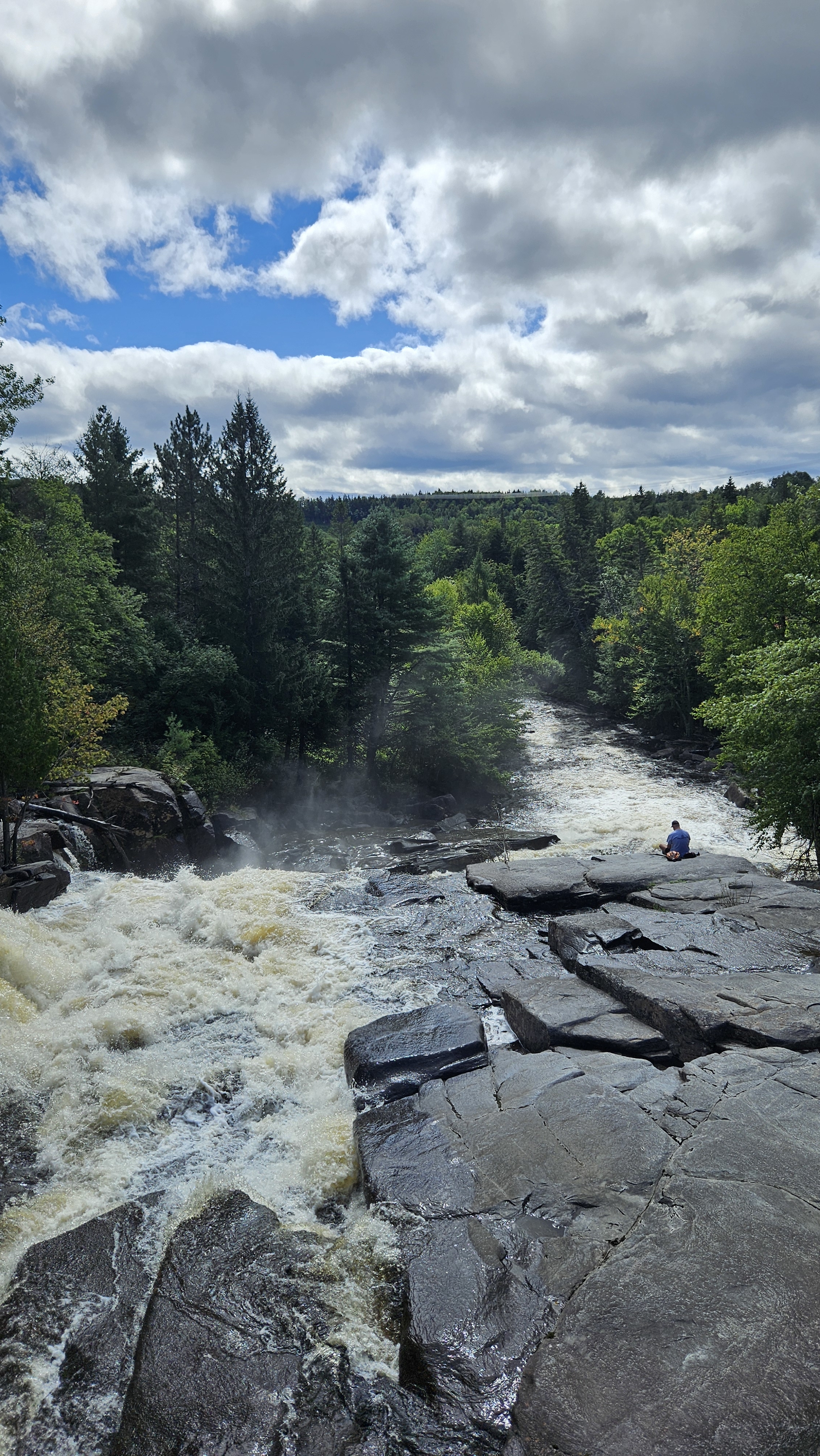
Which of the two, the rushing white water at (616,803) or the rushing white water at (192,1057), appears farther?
the rushing white water at (616,803)

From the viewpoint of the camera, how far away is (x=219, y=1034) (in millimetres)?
10812

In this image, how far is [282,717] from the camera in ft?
108

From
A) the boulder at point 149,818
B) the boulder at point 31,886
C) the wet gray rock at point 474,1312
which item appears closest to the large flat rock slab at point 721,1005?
the wet gray rock at point 474,1312

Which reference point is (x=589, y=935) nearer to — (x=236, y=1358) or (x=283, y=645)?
(x=236, y=1358)

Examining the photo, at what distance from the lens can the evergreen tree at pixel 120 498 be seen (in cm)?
3700

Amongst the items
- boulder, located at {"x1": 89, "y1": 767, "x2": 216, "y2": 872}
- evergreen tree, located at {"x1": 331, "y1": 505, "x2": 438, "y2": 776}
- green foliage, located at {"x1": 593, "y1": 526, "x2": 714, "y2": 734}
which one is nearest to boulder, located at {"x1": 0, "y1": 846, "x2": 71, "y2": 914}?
boulder, located at {"x1": 89, "y1": 767, "x2": 216, "y2": 872}

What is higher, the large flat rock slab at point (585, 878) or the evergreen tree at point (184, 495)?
the evergreen tree at point (184, 495)

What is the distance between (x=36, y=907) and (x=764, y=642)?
83.5 feet

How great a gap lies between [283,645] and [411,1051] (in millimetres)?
25976

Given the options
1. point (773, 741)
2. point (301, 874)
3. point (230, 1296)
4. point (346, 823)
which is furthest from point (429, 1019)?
point (346, 823)

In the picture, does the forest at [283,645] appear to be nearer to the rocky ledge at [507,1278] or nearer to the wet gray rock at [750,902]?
the wet gray rock at [750,902]

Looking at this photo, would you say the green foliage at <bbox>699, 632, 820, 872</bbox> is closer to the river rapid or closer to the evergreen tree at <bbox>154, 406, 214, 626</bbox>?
the river rapid

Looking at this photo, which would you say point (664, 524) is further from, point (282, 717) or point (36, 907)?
point (36, 907)

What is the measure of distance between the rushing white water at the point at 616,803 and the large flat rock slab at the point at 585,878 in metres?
3.18
